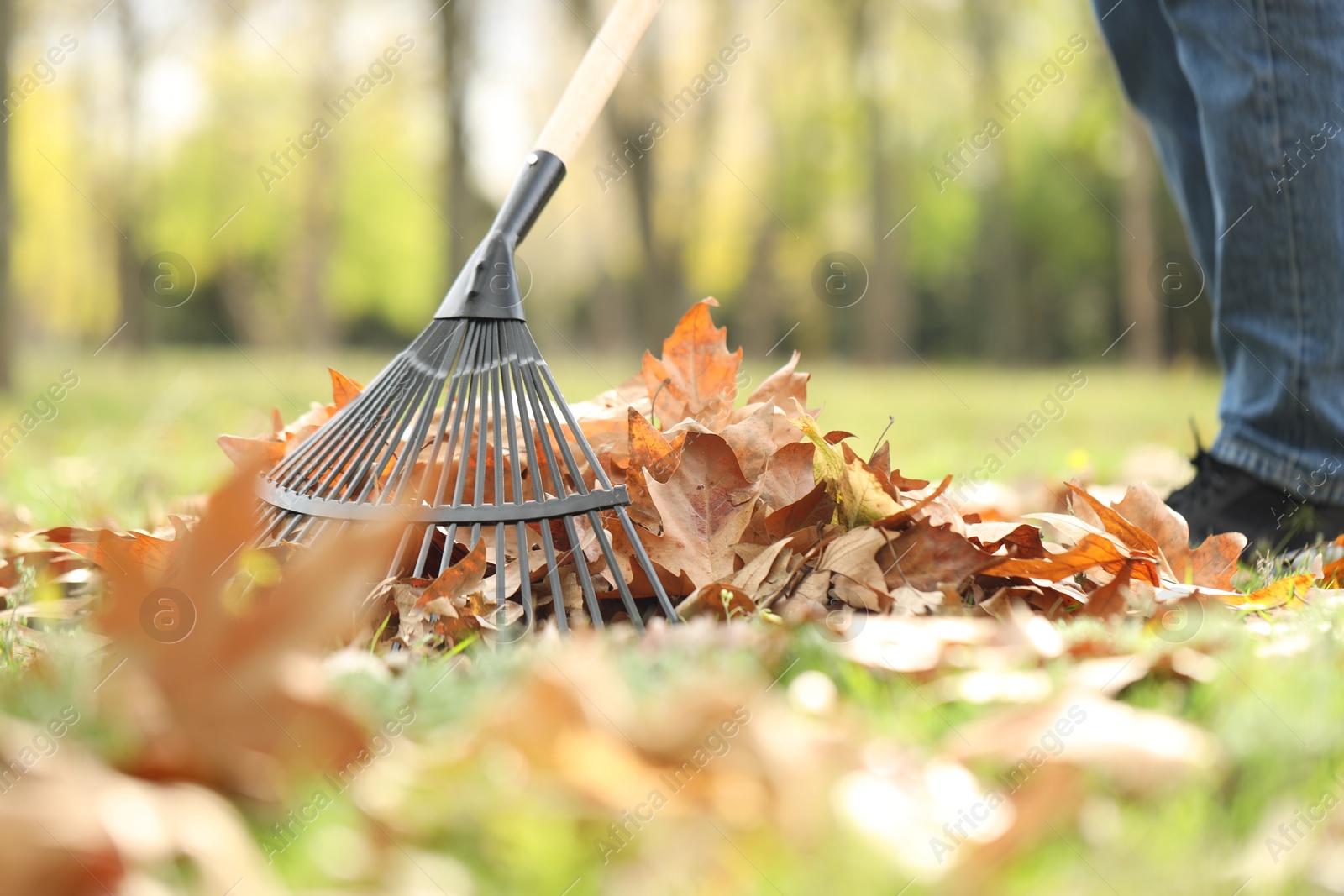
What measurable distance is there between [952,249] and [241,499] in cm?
2551

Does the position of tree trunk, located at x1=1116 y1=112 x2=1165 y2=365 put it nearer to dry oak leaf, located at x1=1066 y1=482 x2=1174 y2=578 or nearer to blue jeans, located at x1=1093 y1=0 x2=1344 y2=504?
blue jeans, located at x1=1093 y1=0 x2=1344 y2=504

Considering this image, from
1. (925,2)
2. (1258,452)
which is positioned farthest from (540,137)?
(925,2)

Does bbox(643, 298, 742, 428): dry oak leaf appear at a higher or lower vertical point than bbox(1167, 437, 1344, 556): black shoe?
higher

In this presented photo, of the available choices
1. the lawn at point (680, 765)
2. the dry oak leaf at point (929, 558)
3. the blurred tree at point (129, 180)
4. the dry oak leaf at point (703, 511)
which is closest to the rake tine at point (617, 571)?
the dry oak leaf at point (703, 511)

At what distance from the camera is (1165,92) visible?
2.22 metres

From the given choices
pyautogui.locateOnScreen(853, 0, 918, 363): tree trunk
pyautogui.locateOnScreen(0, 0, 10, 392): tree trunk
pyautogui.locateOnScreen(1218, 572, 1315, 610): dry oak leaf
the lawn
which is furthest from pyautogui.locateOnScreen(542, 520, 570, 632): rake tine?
pyautogui.locateOnScreen(853, 0, 918, 363): tree trunk

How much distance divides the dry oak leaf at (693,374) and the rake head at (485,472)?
0.59 feet

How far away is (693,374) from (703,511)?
35cm

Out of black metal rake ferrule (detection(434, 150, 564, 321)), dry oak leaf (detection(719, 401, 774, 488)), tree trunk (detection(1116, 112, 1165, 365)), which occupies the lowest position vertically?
tree trunk (detection(1116, 112, 1165, 365))

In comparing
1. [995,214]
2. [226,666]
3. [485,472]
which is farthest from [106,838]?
[995,214]

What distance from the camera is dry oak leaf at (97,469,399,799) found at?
2.37 feet

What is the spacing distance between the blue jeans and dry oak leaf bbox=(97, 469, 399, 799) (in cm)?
180

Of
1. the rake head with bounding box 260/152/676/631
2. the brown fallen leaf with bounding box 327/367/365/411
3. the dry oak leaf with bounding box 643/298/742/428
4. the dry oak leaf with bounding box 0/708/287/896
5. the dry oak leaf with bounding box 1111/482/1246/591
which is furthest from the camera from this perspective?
the brown fallen leaf with bounding box 327/367/365/411

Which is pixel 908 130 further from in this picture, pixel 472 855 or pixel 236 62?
pixel 472 855
